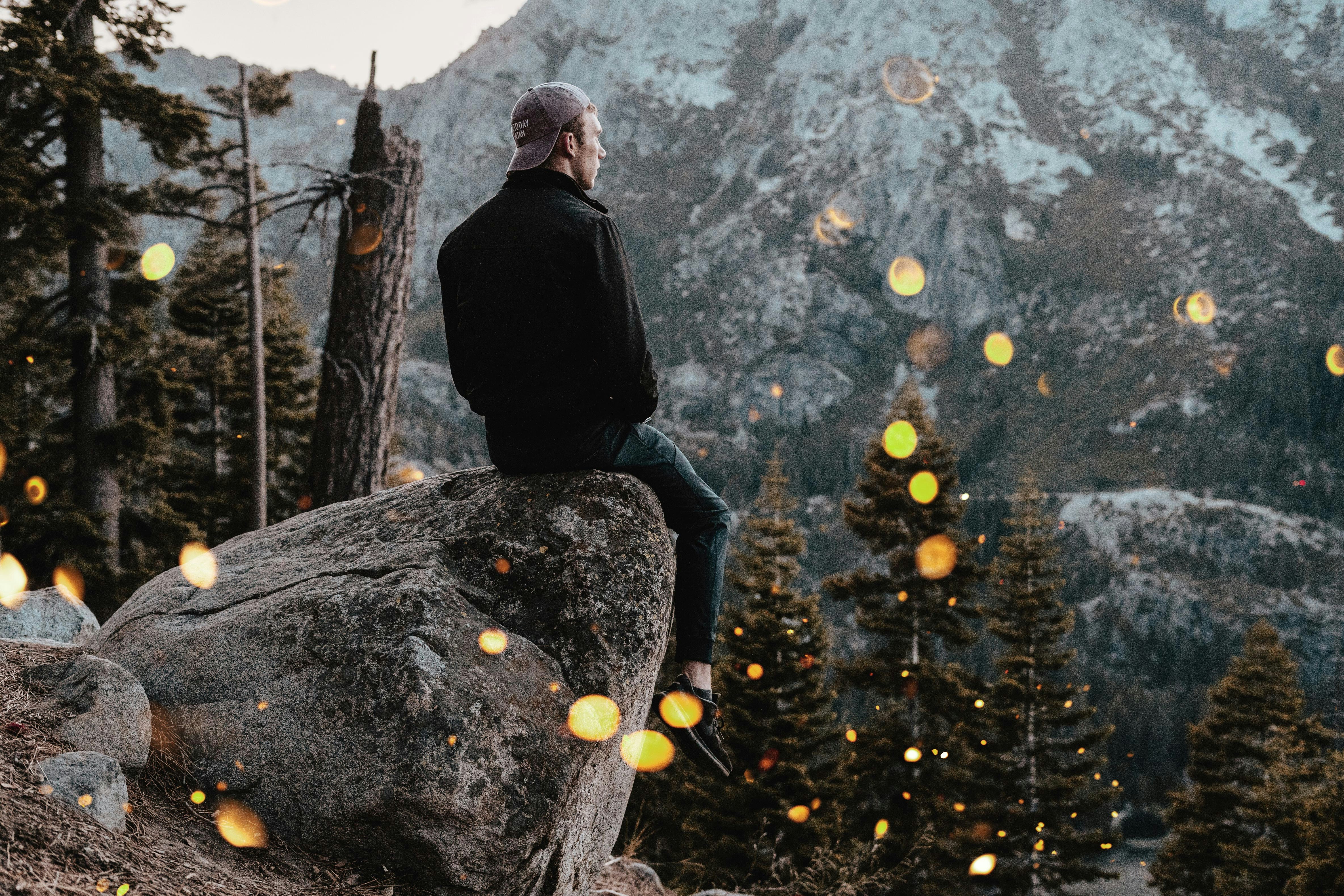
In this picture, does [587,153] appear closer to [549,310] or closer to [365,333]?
[549,310]

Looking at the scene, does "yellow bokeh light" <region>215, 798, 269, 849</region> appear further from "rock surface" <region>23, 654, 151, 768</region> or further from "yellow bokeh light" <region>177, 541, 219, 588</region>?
"yellow bokeh light" <region>177, 541, 219, 588</region>

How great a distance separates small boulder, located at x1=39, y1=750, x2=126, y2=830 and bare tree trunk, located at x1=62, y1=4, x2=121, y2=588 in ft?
53.5

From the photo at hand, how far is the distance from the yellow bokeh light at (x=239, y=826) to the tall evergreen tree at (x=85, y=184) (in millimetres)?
15683

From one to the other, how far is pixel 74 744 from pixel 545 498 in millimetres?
2260

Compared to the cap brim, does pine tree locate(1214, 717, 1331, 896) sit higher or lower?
lower

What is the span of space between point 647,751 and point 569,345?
481 inches

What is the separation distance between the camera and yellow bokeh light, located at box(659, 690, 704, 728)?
4.48 m

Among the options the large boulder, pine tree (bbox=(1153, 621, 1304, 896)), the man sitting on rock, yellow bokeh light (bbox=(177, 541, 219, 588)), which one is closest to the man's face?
the man sitting on rock

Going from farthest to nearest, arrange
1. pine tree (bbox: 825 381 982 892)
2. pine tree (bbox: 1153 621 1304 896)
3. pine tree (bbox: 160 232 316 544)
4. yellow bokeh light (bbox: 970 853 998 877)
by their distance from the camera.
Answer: pine tree (bbox: 1153 621 1304 896) < pine tree (bbox: 825 381 982 892) < yellow bokeh light (bbox: 970 853 998 877) < pine tree (bbox: 160 232 316 544)

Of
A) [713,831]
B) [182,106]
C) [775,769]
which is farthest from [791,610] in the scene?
[182,106]

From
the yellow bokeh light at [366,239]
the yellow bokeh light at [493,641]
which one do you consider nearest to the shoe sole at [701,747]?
the yellow bokeh light at [493,641]

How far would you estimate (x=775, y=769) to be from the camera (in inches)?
971

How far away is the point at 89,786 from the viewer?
3395 mm

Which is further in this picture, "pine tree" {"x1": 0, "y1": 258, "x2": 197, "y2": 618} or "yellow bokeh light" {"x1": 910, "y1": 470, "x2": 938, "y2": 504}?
"yellow bokeh light" {"x1": 910, "y1": 470, "x2": 938, "y2": 504}
